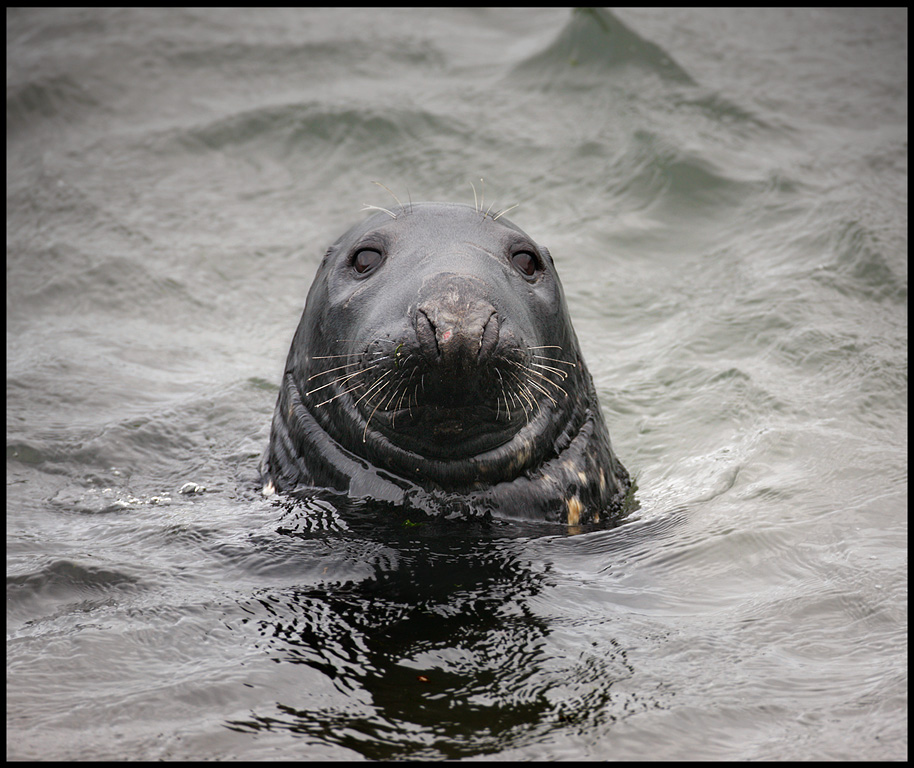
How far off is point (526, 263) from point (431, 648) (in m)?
2.02

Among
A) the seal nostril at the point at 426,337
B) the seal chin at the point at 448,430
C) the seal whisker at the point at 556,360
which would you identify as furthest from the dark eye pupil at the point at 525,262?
the seal nostril at the point at 426,337

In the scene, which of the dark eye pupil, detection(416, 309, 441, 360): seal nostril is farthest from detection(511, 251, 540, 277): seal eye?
detection(416, 309, 441, 360): seal nostril

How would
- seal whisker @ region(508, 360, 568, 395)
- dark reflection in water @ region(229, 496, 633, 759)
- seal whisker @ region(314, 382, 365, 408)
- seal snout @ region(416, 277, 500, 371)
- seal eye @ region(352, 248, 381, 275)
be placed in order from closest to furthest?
dark reflection in water @ region(229, 496, 633, 759) < seal snout @ region(416, 277, 500, 371) < seal whisker @ region(508, 360, 568, 395) < seal whisker @ region(314, 382, 365, 408) < seal eye @ region(352, 248, 381, 275)

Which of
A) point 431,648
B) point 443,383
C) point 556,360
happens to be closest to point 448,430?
point 443,383

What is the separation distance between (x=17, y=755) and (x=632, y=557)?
8.20 ft

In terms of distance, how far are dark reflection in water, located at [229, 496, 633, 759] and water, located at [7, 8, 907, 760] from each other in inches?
0.6

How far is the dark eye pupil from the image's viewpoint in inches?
200

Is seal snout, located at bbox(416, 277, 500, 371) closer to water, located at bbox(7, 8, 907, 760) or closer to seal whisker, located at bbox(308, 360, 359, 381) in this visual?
seal whisker, located at bbox(308, 360, 359, 381)

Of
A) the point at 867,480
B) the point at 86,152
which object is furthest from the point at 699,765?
the point at 86,152

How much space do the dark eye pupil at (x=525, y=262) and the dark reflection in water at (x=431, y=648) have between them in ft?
4.03

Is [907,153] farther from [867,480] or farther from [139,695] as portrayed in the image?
[139,695]

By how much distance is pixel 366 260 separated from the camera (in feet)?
16.6

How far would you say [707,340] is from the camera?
8.37 meters

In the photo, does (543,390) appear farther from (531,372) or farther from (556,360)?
(556,360)
